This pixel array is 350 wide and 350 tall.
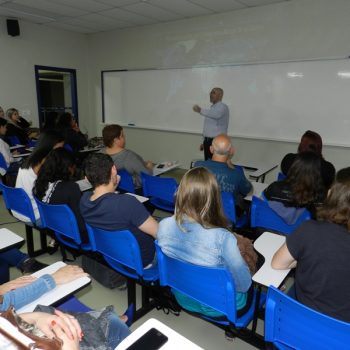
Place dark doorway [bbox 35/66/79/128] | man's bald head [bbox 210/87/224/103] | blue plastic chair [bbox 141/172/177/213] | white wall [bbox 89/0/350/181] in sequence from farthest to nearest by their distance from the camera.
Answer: dark doorway [bbox 35/66/79/128] → man's bald head [bbox 210/87/224/103] → white wall [bbox 89/0/350/181] → blue plastic chair [bbox 141/172/177/213]

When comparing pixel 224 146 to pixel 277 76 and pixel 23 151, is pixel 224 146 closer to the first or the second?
pixel 277 76

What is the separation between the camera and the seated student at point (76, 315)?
1103 mm

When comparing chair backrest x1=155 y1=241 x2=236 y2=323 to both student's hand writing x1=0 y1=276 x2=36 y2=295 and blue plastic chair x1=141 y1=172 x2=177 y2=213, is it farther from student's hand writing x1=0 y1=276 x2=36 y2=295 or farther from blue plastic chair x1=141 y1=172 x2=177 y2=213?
blue plastic chair x1=141 y1=172 x2=177 y2=213

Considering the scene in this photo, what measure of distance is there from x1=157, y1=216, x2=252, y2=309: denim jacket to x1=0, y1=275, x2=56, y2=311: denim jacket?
1.89ft

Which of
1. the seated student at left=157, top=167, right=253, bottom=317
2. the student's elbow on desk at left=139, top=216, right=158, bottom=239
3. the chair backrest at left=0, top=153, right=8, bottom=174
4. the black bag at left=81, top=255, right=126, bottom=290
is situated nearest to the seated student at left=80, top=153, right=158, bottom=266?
the student's elbow on desk at left=139, top=216, right=158, bottom=239

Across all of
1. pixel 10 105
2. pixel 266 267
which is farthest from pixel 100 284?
pixel 10 105

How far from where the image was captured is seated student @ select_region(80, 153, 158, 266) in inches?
74.0

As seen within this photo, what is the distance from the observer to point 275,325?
1.23 m

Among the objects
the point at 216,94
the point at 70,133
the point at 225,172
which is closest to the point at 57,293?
the point at 225,172

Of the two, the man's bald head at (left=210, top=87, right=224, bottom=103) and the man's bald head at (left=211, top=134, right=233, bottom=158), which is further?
the man's bald head at (left=210, top=87, right=224, bottom=103)

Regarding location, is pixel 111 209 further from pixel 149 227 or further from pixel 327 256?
pixel 327 256

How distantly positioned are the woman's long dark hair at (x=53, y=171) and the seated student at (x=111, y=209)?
20.1 inches

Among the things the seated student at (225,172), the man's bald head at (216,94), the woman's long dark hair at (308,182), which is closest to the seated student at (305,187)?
the woman's long dark hair at (308,182)

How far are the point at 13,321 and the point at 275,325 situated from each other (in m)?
0.97
